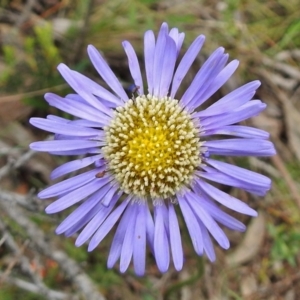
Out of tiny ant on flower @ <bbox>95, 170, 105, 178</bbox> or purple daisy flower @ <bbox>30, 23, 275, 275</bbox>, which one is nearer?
purple daisy flower @ <bbox>30, 23, 275, 275</bbox>

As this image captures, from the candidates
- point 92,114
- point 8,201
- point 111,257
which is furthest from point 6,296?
point 92,114

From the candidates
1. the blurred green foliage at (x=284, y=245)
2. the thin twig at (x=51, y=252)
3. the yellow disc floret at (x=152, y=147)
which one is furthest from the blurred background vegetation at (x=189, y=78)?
the yellow disc floret at (x=152, y=147)

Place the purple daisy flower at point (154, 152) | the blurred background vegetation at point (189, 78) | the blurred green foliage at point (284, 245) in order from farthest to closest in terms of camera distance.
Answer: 1. the blurred background vegetation at point (189, 78)
2. the blurred green foliage at point (284, 245)
3. the purple daisy flower at point (154, 152)

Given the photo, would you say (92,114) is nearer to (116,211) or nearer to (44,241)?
(116,211)

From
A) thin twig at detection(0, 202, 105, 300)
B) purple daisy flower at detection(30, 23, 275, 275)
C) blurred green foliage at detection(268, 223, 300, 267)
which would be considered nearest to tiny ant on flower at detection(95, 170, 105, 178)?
purple daisy flower at detection(30, 23, 275, 275)

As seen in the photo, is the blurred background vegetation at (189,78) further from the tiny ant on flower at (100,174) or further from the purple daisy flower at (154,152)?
the tiny ant on flower at (100,174)

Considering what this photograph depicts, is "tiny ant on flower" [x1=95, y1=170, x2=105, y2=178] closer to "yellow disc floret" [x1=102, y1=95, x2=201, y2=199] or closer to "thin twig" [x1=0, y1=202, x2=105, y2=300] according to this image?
"yellow disc floret" [x1=102, y1=95, x2=201, y2=199]
